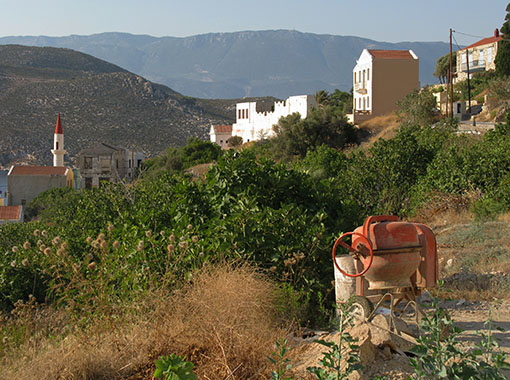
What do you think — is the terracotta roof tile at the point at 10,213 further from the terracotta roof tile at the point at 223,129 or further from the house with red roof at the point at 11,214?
the terracotta roof tile at the point at 223,129

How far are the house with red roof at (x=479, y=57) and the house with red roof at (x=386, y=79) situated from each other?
1406cm

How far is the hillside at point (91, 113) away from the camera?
Answer: 270 ft

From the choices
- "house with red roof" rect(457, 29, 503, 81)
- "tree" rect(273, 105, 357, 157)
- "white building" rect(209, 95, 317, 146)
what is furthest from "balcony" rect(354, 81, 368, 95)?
"house with red roof" rect(457, 29, 503, 81)

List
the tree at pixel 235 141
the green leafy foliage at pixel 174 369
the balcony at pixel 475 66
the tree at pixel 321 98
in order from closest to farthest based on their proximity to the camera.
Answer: the green leafy foliage at pixel 174 369, the tree at pixel 321 98, the balcony at pixel 475 66, the tree at pixel 235 141

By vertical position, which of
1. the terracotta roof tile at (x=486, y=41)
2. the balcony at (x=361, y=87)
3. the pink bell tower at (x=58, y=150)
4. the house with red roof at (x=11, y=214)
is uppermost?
the terracotta roof tile at (x=486, y=41)

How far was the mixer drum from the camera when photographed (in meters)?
5.30

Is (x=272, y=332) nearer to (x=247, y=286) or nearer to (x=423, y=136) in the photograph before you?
(x=247, y=286)

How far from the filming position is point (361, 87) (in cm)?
4666

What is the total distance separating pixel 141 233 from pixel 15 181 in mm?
50317

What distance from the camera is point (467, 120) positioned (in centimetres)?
3738

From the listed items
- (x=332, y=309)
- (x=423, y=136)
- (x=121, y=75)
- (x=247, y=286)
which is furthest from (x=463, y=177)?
(x=121, y=75)

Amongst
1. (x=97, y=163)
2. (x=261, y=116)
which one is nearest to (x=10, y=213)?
(x=97, y=163)

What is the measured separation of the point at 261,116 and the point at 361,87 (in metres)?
12.5

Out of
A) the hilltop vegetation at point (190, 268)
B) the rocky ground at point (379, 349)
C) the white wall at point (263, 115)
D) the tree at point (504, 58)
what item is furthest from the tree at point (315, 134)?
the rocky ground at point (379, 349)
